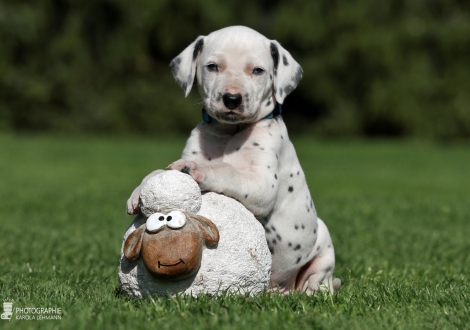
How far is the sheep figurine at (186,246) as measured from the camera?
404 centimetres

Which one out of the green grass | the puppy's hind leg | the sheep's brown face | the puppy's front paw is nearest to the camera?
the green grass

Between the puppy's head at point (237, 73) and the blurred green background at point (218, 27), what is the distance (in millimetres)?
26386

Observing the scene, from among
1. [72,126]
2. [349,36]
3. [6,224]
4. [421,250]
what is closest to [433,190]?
[421,250]

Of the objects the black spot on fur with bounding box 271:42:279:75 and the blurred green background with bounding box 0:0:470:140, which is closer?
the black spot on fur with bounding box 271:42:279:75

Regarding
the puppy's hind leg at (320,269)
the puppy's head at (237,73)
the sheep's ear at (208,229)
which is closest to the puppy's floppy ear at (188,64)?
the puppy's head at (237,73)

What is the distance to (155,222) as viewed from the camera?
4113 mm

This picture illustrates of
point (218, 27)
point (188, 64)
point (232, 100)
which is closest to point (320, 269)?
point (232, 100)

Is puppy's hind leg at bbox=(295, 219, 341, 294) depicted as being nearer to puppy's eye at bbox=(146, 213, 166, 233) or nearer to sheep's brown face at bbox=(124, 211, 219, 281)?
sheep's brown face at bbox=(124, 211, 219, 281)

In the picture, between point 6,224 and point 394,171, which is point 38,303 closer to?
point 6,224

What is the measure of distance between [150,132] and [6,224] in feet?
81.3

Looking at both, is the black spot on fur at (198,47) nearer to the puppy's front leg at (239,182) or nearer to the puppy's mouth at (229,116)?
the puppy's mouth at (229,116)

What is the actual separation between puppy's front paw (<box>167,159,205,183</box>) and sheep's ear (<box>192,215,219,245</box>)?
30 cm

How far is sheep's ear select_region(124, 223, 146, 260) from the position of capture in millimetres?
4152

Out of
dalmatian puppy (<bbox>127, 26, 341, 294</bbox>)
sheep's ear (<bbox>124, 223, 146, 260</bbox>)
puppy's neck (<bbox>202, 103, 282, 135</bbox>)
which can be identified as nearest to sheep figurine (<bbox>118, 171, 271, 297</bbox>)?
sheep's ear (<bbox>124, 223, 146, 260</bbox>)
